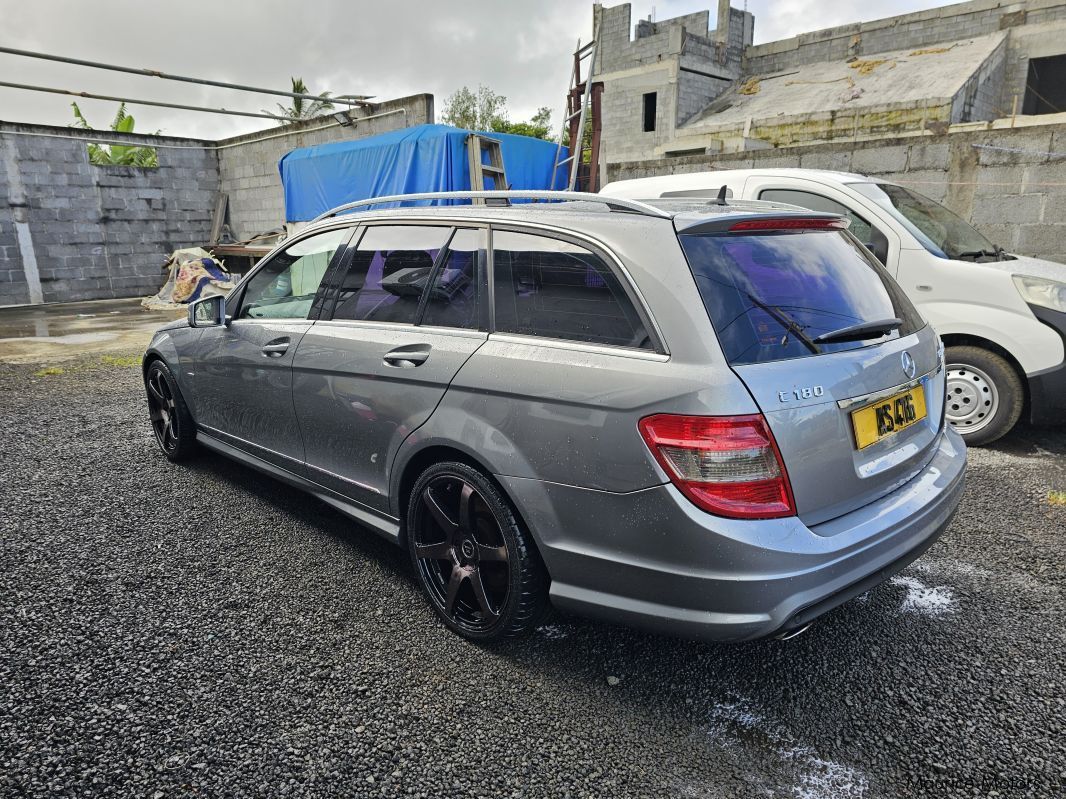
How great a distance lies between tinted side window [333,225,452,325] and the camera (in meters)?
2.74

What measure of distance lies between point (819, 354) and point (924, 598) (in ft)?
4.57

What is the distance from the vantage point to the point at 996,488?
3932mm

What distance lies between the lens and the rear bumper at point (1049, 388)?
4188 mm

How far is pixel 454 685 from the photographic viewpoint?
2.29m

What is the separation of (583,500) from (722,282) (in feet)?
2.52

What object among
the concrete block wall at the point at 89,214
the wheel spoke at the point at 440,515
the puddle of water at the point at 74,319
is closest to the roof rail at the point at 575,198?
the wheel spoke at the point at 440,515

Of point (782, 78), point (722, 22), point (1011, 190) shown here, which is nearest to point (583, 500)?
point (1011, 190)

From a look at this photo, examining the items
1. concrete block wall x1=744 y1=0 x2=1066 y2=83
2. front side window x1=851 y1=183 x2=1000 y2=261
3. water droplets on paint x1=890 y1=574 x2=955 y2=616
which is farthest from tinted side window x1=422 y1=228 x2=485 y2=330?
concrete block wall x1=744 y1=0 x2=1066 y2=83

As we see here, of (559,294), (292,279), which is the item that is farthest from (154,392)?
(559,294)

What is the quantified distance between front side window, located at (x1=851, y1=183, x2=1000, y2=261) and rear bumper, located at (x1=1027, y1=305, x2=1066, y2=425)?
2.16 ft

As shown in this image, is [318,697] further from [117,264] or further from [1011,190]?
[117,264]

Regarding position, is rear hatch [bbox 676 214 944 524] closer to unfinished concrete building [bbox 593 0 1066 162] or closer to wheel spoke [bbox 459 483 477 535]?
wheel spoke [bbox 459 483 477 535]

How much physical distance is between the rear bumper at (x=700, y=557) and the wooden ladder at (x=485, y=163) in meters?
8.11

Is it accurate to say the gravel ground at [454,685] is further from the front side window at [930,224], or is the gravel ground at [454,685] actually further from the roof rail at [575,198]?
the front side window at [930,224]
